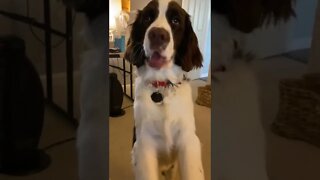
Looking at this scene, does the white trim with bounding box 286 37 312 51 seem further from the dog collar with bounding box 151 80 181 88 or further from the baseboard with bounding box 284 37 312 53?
the dog collar with bounding box 151 80 181 88

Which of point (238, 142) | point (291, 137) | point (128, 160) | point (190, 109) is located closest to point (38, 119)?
point (128, 160)

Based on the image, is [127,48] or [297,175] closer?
[127,48]

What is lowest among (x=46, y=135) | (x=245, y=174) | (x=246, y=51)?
(x=245, y=174)

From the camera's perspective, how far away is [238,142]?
88 cm

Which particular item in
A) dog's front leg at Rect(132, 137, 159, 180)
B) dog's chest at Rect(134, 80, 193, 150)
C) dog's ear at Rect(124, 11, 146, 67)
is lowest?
dog's front leg at Rect(132, 137, 159, 180)

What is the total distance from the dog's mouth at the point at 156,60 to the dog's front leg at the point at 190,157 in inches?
6.5

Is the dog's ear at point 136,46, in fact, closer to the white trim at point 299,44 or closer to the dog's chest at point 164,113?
the dog's chest at point 164,113

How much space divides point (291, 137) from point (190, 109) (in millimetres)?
246

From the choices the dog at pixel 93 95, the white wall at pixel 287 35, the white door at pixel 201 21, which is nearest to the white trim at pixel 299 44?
the white wall at pixel 287 35

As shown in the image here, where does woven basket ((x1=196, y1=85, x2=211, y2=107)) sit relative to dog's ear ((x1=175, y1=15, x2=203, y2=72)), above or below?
below

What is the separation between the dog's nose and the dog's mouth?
0.06 feet

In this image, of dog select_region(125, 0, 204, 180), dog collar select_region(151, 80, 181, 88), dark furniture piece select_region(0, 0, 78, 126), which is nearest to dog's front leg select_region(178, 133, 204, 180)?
dog select_region(125, 0, 204, 180)

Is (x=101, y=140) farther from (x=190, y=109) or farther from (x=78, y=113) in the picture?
(x=190, y=109)

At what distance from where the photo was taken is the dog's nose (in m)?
0.73
